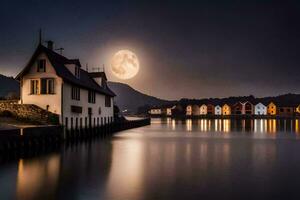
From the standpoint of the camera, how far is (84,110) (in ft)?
149

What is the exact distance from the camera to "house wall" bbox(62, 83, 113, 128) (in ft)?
126

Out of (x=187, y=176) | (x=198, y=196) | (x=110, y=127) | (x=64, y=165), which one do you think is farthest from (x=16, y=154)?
(x=110, y=127)

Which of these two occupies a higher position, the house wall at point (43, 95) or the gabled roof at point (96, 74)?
the gabled roof at point (96, 74)

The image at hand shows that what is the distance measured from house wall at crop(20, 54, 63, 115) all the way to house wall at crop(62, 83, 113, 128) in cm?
85

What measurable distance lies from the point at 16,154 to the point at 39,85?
13248 millimetres

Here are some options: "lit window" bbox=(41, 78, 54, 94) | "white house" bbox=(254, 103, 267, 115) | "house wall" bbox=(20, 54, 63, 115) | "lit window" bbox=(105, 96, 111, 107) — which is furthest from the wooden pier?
"white house" bbox=(254, 103, 267, 115)

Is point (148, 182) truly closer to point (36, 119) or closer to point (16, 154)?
point (16, 154)

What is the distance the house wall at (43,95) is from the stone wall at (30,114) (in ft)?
2.90

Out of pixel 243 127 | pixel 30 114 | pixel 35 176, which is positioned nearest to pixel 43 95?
pixel 30 114

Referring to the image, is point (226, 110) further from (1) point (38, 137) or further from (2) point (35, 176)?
(2) point (35, 176)

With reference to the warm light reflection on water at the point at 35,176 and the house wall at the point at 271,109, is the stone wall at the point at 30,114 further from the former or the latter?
the house wall at the point at 271,109

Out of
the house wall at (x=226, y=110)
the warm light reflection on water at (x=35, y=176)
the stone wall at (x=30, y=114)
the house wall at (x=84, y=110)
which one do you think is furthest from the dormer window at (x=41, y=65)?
the house wall at (x=226, y=110)

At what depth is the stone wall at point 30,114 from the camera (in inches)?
1431

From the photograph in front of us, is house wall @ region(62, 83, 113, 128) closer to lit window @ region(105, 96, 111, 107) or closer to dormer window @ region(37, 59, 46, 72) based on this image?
lit window @ region(105, 96, 111, 107)
